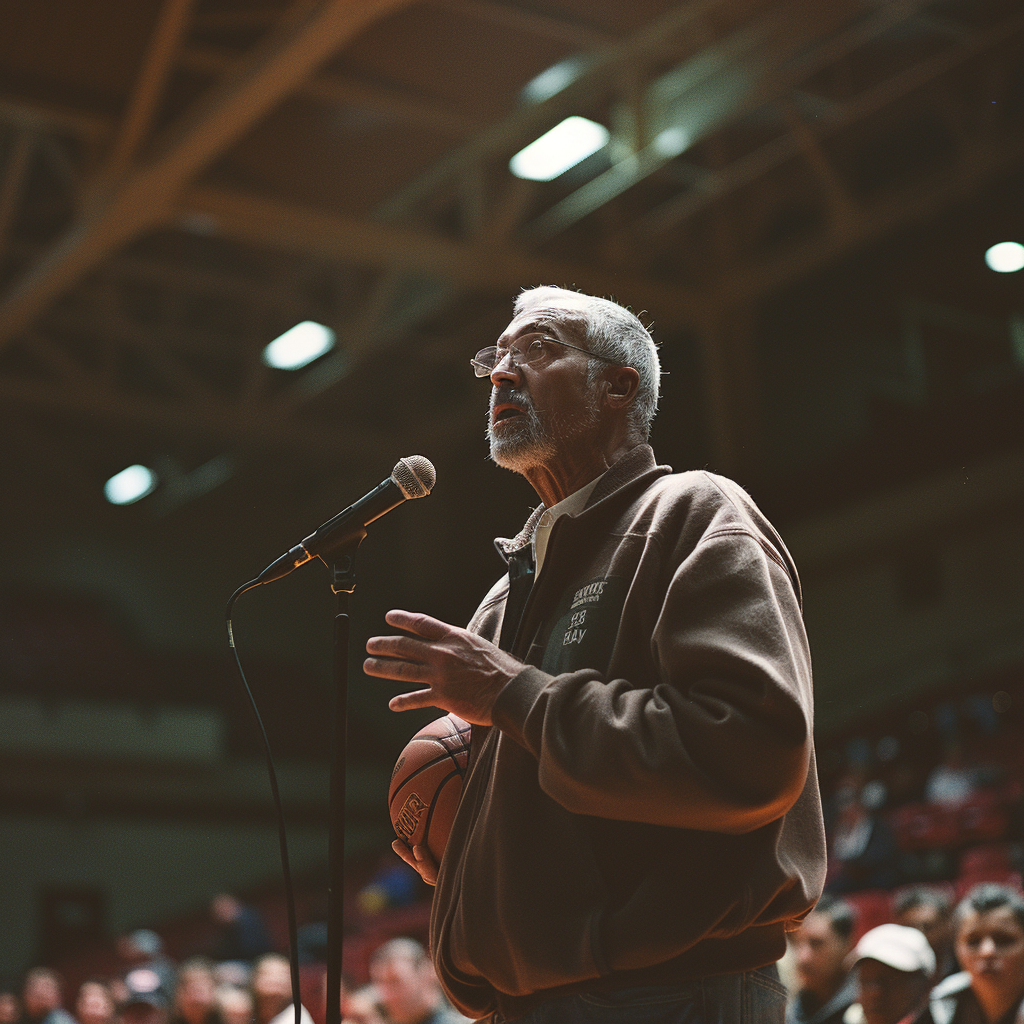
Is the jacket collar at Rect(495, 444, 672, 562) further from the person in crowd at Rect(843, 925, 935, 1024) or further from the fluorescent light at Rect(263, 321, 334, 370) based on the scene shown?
the fluorescent light at Rect(263, 321, 334, 370)

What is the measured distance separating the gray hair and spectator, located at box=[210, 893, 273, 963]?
6.67m

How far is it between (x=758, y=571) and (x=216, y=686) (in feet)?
42.3

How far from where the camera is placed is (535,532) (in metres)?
1.82

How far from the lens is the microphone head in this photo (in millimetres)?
1730

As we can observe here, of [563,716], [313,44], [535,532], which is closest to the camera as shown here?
[563,716]

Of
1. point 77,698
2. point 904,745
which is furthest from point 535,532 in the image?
point 77,698

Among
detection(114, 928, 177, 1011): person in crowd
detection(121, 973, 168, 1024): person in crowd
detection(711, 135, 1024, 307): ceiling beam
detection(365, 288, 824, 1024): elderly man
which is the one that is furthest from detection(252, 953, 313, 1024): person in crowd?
detection(711, 135, 1024, 307): ceiling beam

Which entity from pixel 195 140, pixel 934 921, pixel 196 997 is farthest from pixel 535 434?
pixel 195 140

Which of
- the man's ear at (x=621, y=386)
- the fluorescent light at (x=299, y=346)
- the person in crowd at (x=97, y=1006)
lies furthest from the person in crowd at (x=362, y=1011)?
the fluorescent light at (x=299, y=346)

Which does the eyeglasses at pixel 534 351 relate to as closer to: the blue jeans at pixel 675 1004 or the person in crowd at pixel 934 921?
the blue jeans at pixel 675 1004

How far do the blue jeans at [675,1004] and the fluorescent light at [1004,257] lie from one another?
306 inches

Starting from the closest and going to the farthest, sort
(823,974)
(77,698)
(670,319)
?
(823,974) → (670,319) → (77,698)

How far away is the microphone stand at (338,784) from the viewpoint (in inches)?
59.8

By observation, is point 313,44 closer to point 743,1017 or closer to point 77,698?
point 743,1017
